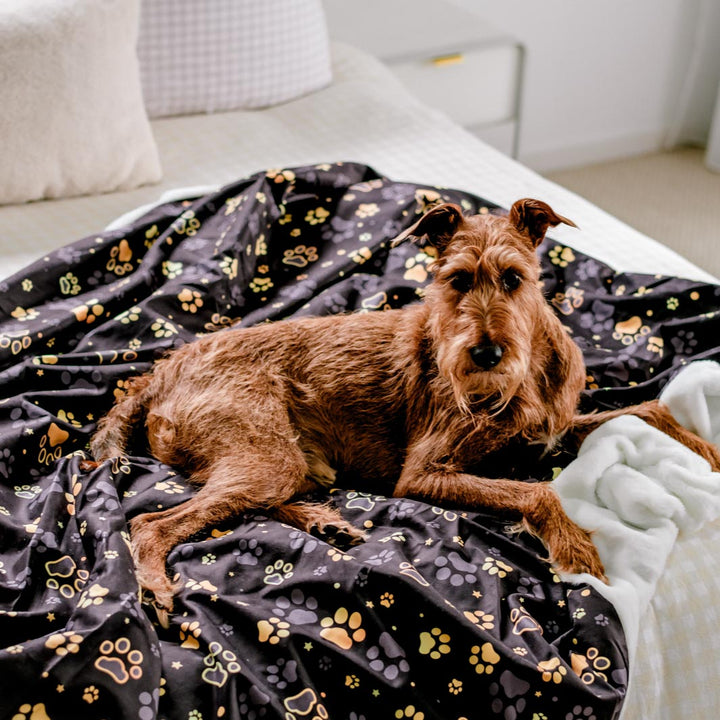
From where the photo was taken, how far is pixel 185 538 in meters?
1.42

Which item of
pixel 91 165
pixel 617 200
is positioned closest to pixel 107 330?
pixel 91 165

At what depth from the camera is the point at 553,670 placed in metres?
1.18

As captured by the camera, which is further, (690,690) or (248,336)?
(248,336)

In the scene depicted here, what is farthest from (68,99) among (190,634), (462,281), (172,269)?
(190,634)

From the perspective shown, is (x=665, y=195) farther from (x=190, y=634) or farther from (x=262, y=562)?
(x=190, y=634)

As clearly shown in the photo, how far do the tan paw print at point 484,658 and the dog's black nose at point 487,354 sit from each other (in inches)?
17.0

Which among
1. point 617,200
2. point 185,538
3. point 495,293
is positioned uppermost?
point 495,293

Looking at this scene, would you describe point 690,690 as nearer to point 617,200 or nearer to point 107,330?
point 107,330

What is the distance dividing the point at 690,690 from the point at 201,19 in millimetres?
2356

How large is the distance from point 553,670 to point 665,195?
3260 mm

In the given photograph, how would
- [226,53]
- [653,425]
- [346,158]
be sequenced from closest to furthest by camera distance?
[653,425] < [346,158] < [226,53]

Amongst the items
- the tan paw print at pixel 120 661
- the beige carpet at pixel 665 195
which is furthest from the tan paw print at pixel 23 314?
the beige carpet at pixel 665 195

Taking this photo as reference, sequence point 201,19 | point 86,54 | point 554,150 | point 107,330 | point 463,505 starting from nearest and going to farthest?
point 463,505
point 107,330
point 86,54
point 201,19
point 554,150

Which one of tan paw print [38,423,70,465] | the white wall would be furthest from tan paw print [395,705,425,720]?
the white wall
